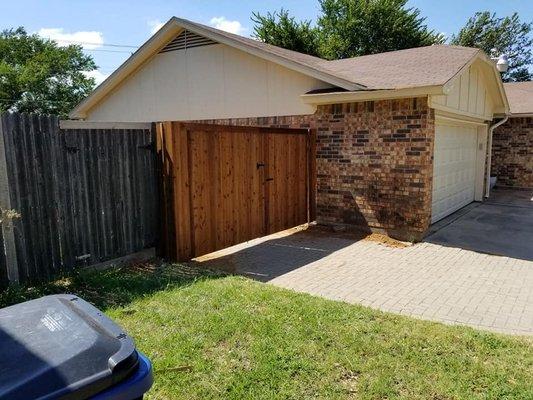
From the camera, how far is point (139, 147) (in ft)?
20.7

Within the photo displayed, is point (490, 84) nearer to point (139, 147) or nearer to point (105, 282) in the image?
point (139, 147)

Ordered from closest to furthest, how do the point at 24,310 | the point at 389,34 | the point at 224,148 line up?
the point at 24,310, the point at 224,148, the point at 389,34

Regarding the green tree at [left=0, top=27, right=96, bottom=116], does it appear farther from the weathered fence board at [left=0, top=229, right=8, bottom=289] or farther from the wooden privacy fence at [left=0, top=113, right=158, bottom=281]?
the weathered fence board at [left=0, top=229, right=8, bottom=289]

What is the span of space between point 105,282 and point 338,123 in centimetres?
563

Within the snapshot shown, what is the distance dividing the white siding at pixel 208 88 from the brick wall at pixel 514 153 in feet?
31.9

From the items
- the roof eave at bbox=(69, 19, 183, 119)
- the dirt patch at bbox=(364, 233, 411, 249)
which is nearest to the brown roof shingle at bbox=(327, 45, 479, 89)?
the dirt patch at bbox=(364, 233, 411, 249)

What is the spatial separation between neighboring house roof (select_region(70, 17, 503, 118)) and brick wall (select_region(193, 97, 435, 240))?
499 millimetres

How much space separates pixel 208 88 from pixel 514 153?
11.2 meters

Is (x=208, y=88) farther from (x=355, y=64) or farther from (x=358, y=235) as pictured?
(x=358, y=235)

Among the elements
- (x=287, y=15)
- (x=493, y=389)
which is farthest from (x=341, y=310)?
(x=287, y=15)

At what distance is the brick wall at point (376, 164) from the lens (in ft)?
26.3

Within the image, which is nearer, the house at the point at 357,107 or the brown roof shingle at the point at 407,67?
the brown roof shingle at the point at 407,67

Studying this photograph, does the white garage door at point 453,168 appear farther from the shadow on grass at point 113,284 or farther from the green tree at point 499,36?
A: the green tree at point 499,36

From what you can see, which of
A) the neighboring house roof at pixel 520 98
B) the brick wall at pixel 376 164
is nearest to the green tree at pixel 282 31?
the neighboring house roof at pixel 520 98
